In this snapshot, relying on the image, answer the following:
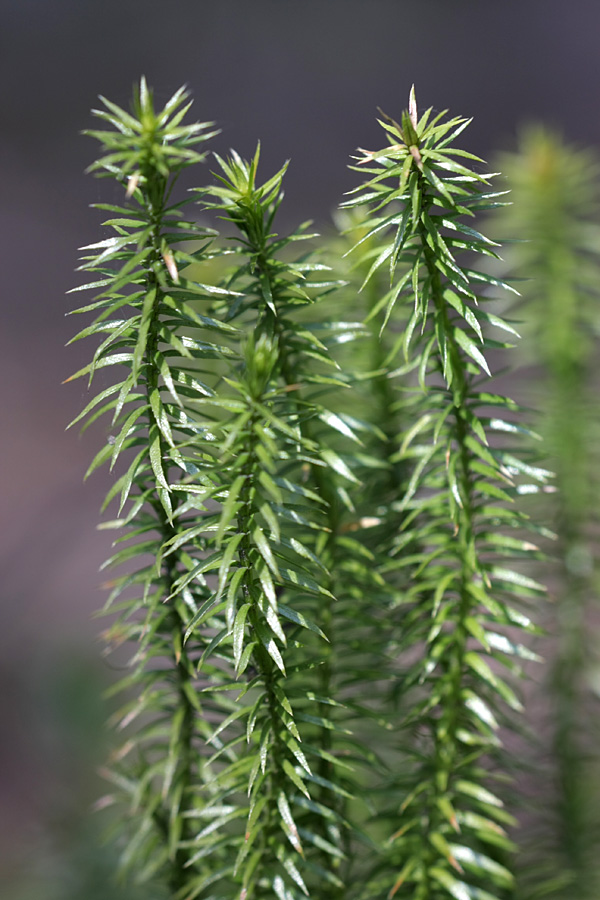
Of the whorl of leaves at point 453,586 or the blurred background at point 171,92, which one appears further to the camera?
the blurred background at point 171,92

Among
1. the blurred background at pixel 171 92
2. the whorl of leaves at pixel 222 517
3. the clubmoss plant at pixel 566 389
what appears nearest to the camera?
the whorl of leaves at pixel 222 517

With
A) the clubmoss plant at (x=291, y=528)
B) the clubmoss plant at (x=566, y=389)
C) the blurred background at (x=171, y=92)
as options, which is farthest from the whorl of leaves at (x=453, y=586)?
the blurred background at (x=171, y=92)

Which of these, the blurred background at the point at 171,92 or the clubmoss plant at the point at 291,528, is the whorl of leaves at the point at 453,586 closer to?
the clubmoss plant at the point at 291,528

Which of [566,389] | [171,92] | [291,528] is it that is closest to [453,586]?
[291,528]

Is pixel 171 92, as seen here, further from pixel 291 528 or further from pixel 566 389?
pixel 291 528

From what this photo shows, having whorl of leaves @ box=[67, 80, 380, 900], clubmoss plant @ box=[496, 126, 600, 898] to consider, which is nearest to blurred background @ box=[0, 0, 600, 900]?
clubmoss plant @ box=[496, 126, 600, 898]
